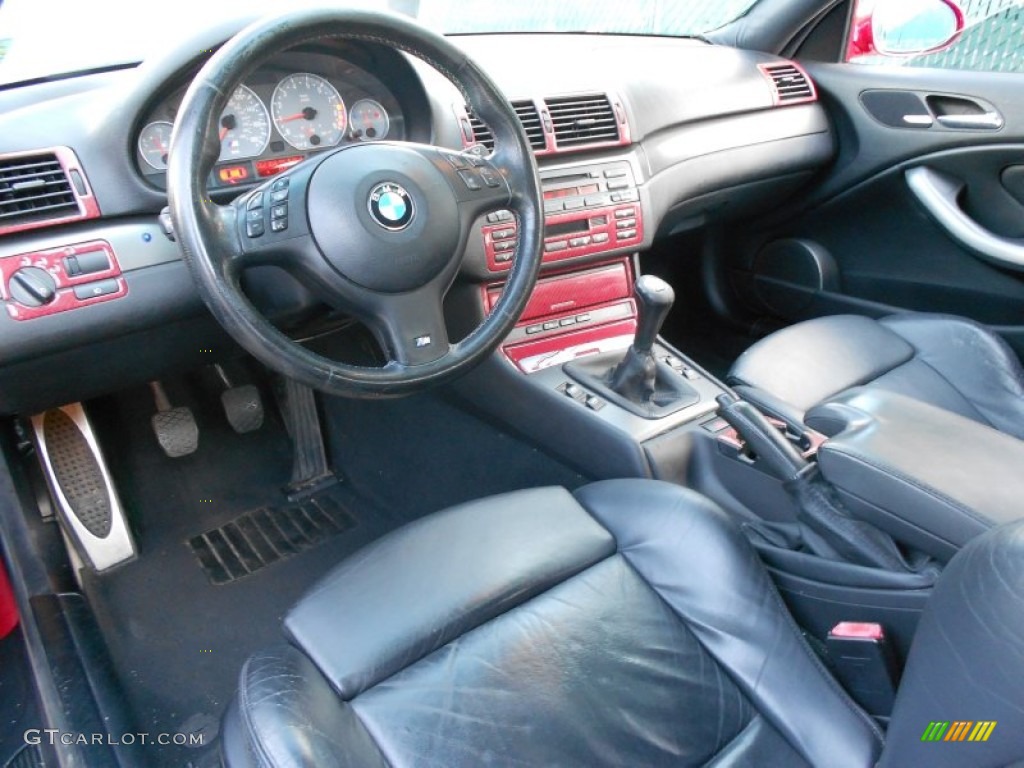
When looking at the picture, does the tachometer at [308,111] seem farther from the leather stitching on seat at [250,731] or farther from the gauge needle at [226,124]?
the leather stitching on seat at [250,731]

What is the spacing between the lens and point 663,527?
1.09 meters

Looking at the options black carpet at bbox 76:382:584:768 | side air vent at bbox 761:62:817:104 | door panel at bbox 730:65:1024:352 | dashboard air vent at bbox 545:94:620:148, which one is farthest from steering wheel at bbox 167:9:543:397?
door panel at bbox 730:65:1024:352

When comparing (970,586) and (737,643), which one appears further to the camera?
(737,643)

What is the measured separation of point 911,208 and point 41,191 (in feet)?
6.59

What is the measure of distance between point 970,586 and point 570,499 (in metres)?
0.55

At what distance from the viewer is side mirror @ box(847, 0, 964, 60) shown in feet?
6.74

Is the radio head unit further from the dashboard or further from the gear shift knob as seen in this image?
the gear shift knob

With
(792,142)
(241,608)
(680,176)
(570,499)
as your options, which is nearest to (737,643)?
(570,499)

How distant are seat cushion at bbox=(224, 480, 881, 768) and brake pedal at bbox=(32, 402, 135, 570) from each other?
99 cm

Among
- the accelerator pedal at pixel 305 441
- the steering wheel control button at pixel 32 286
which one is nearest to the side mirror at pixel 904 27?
the accelerator pedal at pixel 305 441

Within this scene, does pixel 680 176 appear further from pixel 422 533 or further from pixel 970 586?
pixel 970 586

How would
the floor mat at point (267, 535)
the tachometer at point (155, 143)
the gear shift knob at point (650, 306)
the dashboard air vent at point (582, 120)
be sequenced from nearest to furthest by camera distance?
the tachometer at point (155, 143) → the gear shift knob at point (650, 306) → the dashboard air vent at point (582, 120) → the floor mat at point (267, 535)

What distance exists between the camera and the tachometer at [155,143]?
1293 mm

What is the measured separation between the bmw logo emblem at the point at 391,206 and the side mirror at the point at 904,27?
165 cm
